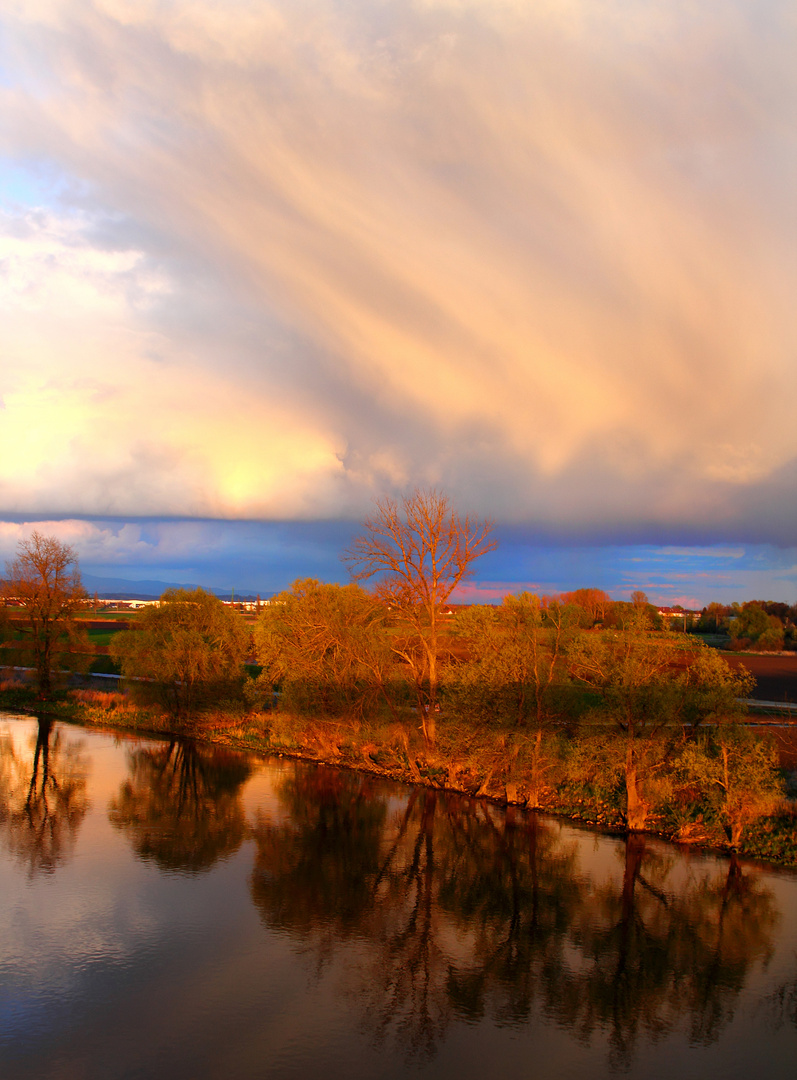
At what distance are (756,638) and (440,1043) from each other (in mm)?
101896

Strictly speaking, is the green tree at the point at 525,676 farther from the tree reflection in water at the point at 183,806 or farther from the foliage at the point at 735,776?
the tree reflection in water at the point at 183,806

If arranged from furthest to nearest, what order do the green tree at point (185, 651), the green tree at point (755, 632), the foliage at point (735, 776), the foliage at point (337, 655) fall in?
the green tree at point (755, 632)
the green tree at point (185, 651)
the foliage at point (337, 655)
the foliage at point (735, 776)

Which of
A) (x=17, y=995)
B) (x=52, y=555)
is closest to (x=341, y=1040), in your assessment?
(x=17, y=995)

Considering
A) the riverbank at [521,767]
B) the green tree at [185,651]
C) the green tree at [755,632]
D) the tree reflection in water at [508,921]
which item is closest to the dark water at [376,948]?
the tree reflection in water at [508,921]

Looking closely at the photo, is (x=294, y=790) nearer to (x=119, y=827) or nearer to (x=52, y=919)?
(x=119, y=827)

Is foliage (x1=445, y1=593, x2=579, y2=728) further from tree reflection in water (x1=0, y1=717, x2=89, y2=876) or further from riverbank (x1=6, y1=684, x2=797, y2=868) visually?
tree reflection in water (x1=0, y1=717, x2=89, y2=876)

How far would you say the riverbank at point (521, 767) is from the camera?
24.6 m

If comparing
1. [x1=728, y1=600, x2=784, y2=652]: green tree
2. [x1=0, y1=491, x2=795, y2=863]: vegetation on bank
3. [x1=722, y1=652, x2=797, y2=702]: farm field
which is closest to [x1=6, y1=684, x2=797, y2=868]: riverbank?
[x1=0, y1=491, x2=795, y2=863]: vegetation on bank

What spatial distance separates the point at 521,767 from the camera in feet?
93.4

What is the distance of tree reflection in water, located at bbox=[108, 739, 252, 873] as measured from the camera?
23.0 meters

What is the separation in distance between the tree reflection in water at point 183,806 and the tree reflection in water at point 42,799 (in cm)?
173

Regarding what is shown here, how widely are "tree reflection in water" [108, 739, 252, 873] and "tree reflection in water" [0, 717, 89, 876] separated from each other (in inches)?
68.2

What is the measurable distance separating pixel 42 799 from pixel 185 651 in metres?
16.1

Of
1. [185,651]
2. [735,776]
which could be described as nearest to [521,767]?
[735,776]
